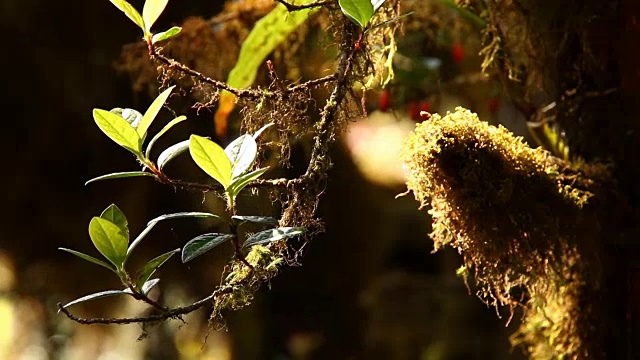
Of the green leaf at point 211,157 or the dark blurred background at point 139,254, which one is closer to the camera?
the green leaf at point 211,157

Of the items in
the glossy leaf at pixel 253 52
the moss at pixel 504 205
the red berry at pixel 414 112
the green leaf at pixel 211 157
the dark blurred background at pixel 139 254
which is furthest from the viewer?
the dark blurred background at pixel 139 254

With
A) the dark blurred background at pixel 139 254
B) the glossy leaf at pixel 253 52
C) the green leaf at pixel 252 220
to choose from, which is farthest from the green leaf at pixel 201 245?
the dark blurred background at pixel 139 254

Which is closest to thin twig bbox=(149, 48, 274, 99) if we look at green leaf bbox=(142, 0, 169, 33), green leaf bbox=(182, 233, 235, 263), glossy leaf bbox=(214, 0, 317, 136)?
green leaf bbox=(142, 0, 169, 33)

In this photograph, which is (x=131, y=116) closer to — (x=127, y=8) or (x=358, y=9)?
(x=127, y=8)

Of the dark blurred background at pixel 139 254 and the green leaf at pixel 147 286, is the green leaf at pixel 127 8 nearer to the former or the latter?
the green leaf at pixel 147 286

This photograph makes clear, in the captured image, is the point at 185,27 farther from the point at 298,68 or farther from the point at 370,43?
the point at 370,43

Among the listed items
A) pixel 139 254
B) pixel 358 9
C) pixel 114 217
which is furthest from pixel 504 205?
pixel 139 254

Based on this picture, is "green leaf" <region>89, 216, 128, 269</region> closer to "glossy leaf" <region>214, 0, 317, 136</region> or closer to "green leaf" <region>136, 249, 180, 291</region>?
"green leaf" <region>136, 249, 180, 291</region>
